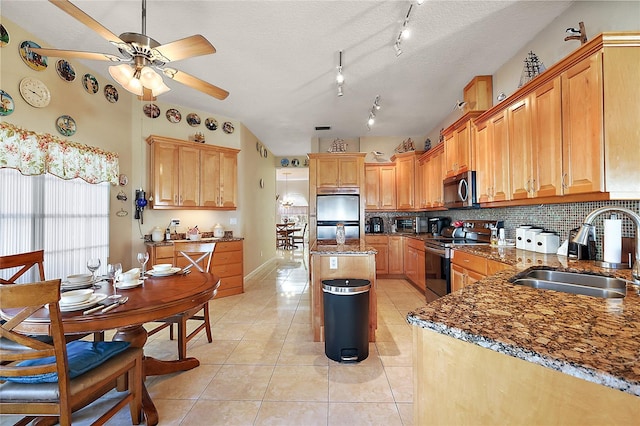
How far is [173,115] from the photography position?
4297 millimetres

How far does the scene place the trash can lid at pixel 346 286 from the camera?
2270mm

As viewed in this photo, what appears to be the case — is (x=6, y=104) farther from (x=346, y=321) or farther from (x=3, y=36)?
(x=346, y=321)

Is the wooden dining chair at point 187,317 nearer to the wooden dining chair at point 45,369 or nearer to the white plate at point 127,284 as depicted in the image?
the white plate at point 127,284

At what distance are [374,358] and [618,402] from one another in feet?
6.49

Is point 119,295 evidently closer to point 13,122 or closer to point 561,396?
point 561,396

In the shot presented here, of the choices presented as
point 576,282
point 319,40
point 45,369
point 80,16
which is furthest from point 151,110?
point 576,282

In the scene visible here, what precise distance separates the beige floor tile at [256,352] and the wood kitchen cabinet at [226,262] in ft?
5.37

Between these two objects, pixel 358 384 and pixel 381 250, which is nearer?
pixel 358 384

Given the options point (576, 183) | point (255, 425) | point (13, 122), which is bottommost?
point (255, 425)

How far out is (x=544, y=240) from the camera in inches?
91.5

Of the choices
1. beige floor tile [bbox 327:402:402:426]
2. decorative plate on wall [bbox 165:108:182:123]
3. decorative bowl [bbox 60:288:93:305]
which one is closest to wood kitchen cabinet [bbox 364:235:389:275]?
beige floor tile [bbox 327:402:402:426]

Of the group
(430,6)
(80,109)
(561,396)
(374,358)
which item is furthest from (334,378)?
(80,109)

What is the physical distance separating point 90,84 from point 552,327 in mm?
4692

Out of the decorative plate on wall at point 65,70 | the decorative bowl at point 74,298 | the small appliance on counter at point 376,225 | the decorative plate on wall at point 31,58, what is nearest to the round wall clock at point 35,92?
the decorative plate on wall at point 31,58
